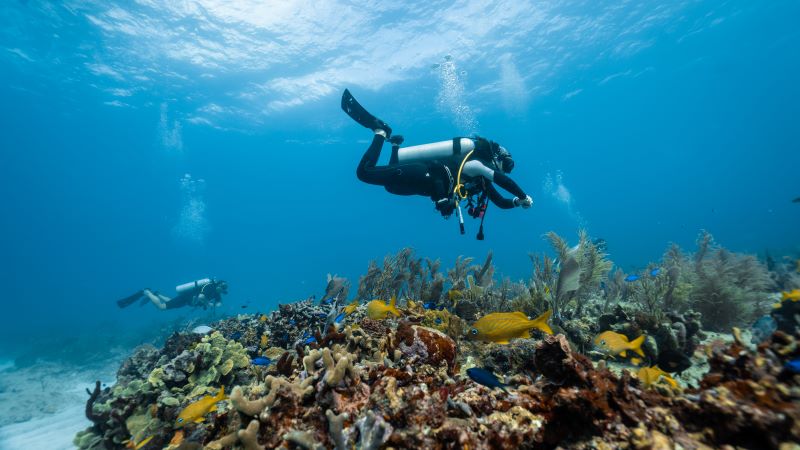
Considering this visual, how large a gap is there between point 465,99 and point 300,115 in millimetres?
19065

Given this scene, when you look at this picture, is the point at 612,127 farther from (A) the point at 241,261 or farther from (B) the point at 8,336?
(A) the point at 241,261

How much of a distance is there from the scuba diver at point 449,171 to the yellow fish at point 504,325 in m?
3.64

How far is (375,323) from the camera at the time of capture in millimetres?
5090

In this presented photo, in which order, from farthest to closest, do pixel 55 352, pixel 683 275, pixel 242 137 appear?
pixel 242 137, pixel 55 352, pixel 683 275

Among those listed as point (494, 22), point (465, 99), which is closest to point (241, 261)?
point (465, 99)

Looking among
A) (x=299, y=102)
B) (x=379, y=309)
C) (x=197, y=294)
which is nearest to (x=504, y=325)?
Answer: (x=379, y=309)

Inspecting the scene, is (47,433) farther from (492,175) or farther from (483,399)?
(492,175)

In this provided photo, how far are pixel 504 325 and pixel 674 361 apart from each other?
95.8 inches

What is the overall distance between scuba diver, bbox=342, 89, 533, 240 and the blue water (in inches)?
766

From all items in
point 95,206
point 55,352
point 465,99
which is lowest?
point 55,352

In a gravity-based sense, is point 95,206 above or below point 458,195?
above

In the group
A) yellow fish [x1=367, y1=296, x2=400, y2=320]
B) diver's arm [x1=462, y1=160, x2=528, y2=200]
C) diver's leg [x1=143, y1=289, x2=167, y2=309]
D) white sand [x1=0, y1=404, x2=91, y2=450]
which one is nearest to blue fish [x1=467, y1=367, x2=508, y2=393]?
yellow fish [x1=367, y1=296, x2=400, y2=320]

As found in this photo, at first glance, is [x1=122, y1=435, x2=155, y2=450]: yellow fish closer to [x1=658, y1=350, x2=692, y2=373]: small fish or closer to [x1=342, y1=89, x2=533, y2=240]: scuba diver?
[x1=342, y1=89, x2=533, y2=240]: scuba diver

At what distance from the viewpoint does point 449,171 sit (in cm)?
782
